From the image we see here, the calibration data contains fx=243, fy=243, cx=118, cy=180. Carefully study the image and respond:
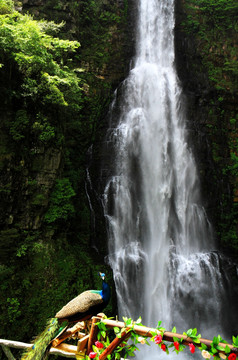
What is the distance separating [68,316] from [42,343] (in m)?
0.31

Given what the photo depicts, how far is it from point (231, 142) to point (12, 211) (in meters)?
11.5

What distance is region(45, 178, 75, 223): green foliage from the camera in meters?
7.68

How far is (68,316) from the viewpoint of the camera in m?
2.43

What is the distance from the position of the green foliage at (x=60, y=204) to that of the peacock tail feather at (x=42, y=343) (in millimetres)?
5403

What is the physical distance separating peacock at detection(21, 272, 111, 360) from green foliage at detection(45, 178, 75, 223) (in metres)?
5.29

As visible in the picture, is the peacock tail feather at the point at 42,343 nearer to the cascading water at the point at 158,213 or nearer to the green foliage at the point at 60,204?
the green foliage at the point at 60,204

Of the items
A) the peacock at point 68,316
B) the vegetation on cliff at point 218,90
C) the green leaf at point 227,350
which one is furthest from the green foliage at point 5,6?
the green leaf at point 227,350

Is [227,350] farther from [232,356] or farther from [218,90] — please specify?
[218,90]

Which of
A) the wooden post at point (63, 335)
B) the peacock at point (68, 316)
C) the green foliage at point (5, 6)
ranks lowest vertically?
the wooden post at point (63, 335)

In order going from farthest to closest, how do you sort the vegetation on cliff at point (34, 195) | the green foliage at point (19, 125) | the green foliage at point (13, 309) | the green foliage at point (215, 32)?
the green foliage at point (215, 32), the green foliage at point (19, 125), the vegetation on cliff at point (34, 195), the green foliage at point (13, 309)

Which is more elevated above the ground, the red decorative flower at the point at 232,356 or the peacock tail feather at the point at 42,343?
the red decorative flower at the point at 232,356

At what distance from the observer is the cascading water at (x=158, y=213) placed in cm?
890

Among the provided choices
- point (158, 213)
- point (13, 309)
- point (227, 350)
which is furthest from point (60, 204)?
point (227, 350)

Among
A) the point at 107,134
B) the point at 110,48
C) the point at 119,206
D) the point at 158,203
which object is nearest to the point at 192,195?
the point at 158,203
